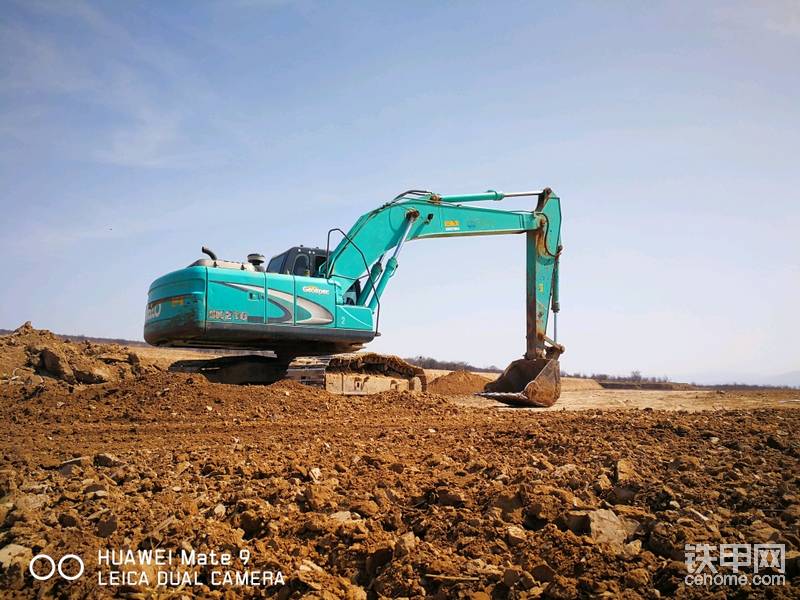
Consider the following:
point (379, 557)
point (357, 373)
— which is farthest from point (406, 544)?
point (357, 373)

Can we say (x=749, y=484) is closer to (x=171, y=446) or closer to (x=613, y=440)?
(x=613, y=440)

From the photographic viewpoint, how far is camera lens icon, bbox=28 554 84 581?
3.54 metres

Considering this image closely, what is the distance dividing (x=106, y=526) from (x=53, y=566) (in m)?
0.42

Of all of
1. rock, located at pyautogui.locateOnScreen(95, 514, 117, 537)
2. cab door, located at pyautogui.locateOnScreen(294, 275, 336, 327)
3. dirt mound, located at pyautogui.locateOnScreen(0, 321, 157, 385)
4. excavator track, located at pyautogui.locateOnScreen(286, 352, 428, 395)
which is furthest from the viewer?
dirt mound, located at pyautogui.locateOnScreen(0, 321, 157, 385)

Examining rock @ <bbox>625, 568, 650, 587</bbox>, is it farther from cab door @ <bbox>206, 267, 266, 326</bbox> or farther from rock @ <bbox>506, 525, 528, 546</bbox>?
cab door @ <bbox>206, 267, 266, 326</bbox>

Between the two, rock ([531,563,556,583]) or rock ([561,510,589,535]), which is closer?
rock ([531,563,556,583])

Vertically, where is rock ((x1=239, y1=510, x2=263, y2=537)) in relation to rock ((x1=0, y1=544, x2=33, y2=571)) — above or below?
above

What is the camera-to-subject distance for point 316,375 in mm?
11047

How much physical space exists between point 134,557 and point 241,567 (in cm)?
65

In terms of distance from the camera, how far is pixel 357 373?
11.8m

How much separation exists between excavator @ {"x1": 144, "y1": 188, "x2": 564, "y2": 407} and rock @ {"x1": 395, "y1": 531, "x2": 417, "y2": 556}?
6842mm

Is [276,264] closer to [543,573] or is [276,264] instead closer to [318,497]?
[318,497]

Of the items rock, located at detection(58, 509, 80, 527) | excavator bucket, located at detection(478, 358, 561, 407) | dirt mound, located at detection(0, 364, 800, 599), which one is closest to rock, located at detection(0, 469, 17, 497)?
dirt mound, located at detection(0, 364, 800, 599)

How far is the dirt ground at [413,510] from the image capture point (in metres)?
3.38
